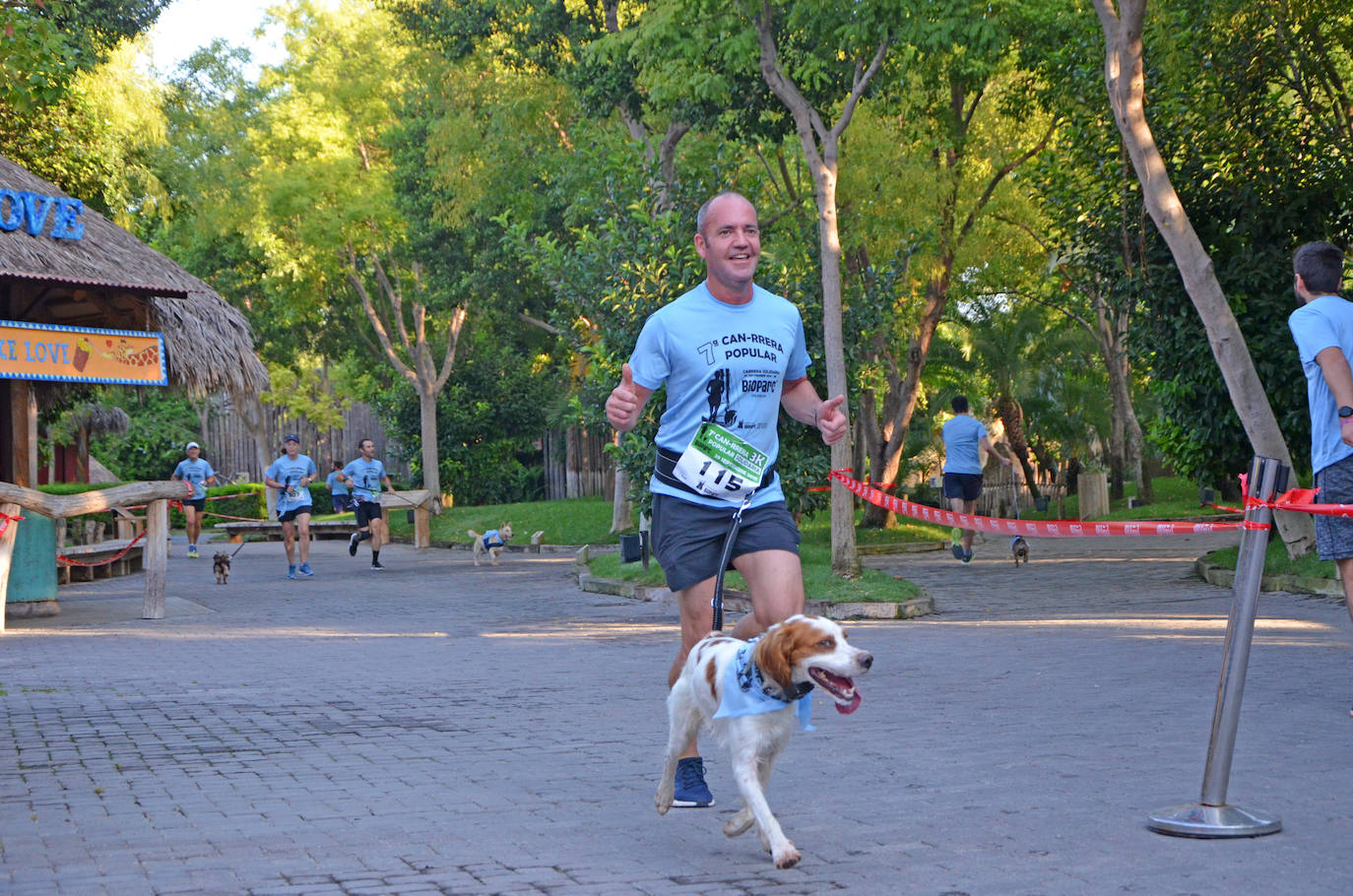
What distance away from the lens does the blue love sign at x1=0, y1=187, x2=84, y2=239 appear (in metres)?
14.5

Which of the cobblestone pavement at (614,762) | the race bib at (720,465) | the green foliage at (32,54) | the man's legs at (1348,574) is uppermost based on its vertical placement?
the green foliage at (32,54)

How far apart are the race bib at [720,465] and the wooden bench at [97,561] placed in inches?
581

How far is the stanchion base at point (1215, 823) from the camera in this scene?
4.88 m

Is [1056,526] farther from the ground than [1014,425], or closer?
closer

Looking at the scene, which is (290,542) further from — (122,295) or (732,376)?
(732,376)

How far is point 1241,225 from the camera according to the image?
50.9ft

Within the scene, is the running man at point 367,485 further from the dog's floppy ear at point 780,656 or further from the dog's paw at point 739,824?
the dog's floppy ear at point 780,656

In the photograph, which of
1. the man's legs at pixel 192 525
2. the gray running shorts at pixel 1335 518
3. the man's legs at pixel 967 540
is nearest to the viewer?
the gray running shorts at pixel 1335 518

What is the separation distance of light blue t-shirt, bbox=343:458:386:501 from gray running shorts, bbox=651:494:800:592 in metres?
17.5

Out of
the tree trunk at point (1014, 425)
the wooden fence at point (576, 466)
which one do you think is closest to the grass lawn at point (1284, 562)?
the tree trunk at point (1014, 425)

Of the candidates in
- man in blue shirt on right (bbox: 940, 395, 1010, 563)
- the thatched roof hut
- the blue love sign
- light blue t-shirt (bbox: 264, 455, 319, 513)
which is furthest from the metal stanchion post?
light blue t-shirt (bbox: 264, 455, 319, 513)

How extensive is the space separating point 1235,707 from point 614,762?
2786 millimetres

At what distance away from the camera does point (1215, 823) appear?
4.90 metres

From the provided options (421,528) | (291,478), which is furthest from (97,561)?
(421,528)
